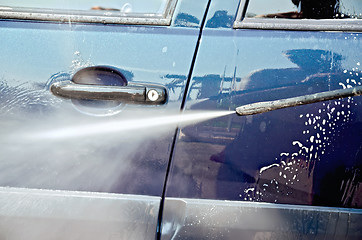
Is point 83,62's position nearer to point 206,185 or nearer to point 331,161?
point 206,185

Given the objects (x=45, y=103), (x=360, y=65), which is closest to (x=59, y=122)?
(x=45, y=103)

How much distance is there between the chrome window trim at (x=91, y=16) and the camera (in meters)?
1.16

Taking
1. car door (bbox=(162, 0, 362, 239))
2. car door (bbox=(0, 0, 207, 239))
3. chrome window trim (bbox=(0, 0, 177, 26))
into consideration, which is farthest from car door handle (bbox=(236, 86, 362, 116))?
chrome window trim (bbox=(0, 0, 177, 26))

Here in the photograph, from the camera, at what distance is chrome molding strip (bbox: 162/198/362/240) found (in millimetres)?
1091

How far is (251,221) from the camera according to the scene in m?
1.09

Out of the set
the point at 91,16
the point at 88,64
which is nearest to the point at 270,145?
the point at 88,64

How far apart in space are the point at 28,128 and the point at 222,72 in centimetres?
68

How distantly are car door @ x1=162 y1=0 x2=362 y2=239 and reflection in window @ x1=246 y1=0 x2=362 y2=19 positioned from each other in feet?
0.38

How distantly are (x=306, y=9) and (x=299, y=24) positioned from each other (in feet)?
0.28

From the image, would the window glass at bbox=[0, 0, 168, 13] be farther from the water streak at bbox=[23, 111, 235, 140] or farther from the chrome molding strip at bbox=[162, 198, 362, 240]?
the chrome molding strip at bbox=[162, 198, 362, 240]

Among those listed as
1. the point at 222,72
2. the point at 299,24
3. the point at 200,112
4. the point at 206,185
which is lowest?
the point at 206,185

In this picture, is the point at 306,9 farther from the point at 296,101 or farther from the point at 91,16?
the point at 91,16

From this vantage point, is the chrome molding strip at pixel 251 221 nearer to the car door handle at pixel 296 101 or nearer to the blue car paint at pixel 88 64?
the blue car paint at pixel 88 64

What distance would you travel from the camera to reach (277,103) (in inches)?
42.6
